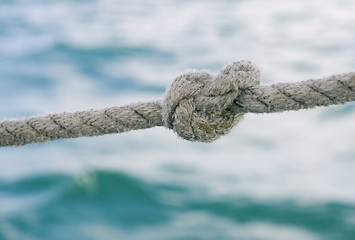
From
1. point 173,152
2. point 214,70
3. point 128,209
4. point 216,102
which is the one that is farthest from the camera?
point 214,70

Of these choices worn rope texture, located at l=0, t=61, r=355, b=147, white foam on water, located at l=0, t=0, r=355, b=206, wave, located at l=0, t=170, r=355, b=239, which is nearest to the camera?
worn rope texture, located at l=0, t=61, r=355, b=147

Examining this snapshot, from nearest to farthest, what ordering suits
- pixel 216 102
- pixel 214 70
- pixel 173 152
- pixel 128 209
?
pixel 216 102
pixel 128 209
pixel 173 152
pixel 214 70

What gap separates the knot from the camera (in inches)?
44.1

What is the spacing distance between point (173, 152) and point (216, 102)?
2.61m

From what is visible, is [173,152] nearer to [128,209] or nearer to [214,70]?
[128,209]

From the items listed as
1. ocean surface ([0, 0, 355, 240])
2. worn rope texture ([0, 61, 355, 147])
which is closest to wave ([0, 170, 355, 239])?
ocean surface ([0, 0, 355, 240])

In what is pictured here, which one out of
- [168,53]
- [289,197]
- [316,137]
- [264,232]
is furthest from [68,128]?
[168,53]

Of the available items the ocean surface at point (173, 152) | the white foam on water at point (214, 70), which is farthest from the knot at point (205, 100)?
the ocean surface at point (173, 152)

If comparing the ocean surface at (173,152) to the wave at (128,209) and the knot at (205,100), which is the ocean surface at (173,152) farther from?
the knot at (205,100)

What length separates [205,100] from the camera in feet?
3.71

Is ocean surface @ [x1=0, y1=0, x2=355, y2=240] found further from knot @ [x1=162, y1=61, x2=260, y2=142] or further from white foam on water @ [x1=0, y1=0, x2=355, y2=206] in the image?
knot @ [x1=162, y1=61, x2=260, y2=142]

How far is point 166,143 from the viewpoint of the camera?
380 cm

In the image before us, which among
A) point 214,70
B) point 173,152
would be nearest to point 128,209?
point 173,152

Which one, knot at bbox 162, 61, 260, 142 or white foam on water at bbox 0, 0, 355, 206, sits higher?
white foam on water at bbox 0, 0, 355, 206
